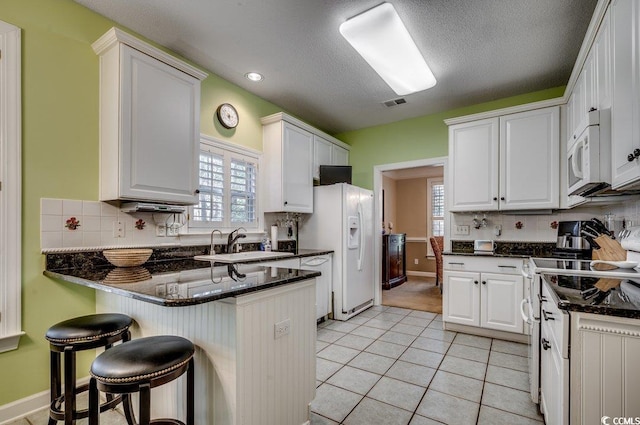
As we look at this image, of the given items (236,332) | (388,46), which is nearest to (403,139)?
(388,46)

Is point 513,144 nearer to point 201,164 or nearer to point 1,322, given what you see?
point 201,164

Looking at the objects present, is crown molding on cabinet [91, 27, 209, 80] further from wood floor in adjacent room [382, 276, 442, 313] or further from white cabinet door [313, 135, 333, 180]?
wood floor in adjacent room [382, 276, 442, 313]

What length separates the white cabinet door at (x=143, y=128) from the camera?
209 centimetres

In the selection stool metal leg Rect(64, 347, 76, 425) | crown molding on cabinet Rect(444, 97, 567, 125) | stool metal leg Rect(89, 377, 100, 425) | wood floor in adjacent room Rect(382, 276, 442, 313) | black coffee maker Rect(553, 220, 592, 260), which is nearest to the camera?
stool metal leg Rect(89, 377, 100, 425)

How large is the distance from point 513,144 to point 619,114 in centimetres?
178

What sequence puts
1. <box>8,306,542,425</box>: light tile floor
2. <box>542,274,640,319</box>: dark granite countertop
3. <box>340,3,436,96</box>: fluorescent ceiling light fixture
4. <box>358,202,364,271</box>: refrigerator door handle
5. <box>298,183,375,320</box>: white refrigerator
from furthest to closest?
<box>358,202,364,271</box>: refrigerator door handle, <box>298,183,375,320</box>: white refrigerator, <box>340,3,436,96</box>: fluorescent ceiling light fixture, <box>8,306,542,425</box>: light tile floor, <box>542,274,640,319</box>: dark granite countertop

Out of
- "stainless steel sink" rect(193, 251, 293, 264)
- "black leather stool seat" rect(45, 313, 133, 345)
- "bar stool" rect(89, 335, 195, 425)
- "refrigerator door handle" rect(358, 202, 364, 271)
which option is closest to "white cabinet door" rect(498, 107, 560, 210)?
"refrigerator door handle" rect(358, 202, 364, 271)

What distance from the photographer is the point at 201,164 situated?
2.90m

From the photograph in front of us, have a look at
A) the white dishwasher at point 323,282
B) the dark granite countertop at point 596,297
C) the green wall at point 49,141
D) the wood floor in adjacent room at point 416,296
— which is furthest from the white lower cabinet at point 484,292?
the green wall at point 49,141

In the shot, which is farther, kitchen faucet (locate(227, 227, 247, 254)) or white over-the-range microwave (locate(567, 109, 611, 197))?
kitchen faucet (locate(227, 227, 247, 254))

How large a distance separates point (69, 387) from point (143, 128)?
65.0 inches

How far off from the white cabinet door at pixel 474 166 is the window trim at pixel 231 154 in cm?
231

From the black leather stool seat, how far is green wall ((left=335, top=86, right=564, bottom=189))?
3679 millimetres

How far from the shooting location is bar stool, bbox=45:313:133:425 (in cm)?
147
